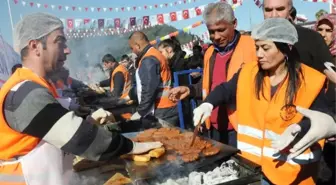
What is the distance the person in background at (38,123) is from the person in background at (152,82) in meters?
2.34

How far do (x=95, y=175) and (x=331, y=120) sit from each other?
1533 millimetres

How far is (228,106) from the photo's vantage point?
285 centimetres

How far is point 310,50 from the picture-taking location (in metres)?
2.64

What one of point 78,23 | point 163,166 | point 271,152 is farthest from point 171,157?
point 78,23

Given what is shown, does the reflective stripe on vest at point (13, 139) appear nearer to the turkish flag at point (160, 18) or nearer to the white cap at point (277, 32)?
the white cap at point (277, 32)

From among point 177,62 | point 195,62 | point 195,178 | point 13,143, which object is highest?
point 13,143

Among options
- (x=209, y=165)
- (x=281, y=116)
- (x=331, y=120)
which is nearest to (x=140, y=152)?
(x=209, y=165)

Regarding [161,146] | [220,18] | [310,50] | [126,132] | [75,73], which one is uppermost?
[220,18]

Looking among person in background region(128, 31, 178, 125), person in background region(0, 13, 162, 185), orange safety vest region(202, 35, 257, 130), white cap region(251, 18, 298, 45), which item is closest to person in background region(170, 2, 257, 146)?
orange safety vest region(202, 35, 257, 130)

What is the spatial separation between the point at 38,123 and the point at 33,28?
Answer: 52 centimetres

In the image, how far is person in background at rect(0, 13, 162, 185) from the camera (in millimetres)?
1565

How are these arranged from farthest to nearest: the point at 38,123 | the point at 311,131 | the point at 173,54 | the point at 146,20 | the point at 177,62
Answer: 1. the point at 146,20
2. the point at 173,54
3. the point at 177,62
4. the point at 311,131
5. the point at 38,123

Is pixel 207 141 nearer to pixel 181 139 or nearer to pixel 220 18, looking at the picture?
pixel 181 139

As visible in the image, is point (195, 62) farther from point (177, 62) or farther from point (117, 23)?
point (117, 23)
